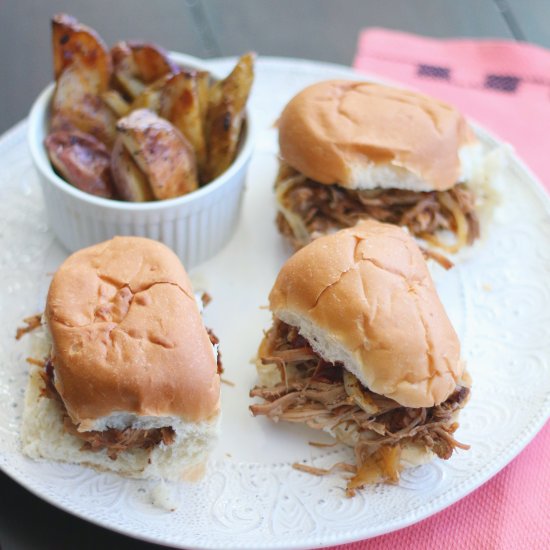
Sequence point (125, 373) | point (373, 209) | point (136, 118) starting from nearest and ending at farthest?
point (125, 373) < point (136, 118) < point (373, 209)

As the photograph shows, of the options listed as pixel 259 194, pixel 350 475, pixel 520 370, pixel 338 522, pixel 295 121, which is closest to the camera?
pixel 338 522

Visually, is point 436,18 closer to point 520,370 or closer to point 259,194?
Result: point 259,194

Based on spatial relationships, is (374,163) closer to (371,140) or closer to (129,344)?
(371,140)

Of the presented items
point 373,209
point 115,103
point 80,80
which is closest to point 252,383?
point 373,209

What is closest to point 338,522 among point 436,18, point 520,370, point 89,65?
point 520,370

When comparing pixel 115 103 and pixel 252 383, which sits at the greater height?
pixel 115 103

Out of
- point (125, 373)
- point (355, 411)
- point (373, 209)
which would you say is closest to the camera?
point (125, 373)

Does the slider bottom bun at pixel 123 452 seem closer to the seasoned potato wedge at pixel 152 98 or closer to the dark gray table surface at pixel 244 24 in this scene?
the seasoned potato wedge at pixel 152 98

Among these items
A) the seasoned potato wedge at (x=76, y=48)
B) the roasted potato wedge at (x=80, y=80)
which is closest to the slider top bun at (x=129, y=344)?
the roasted potato wedge at (x=80, y=80)
